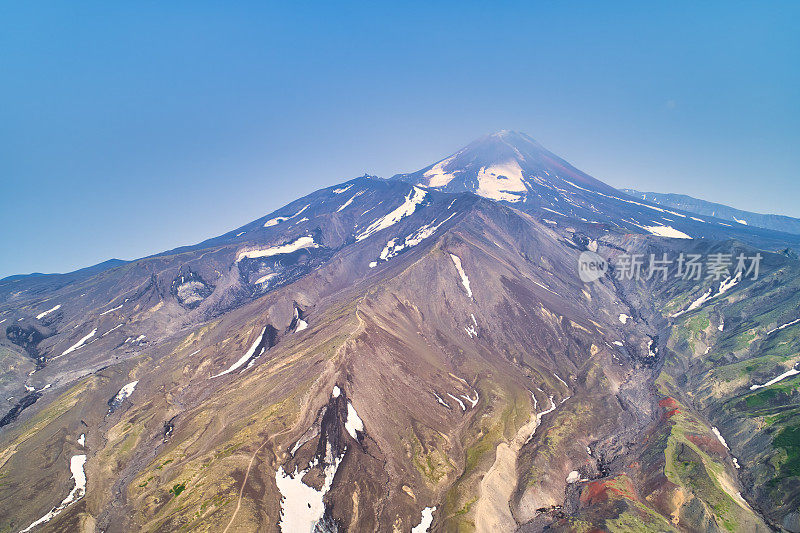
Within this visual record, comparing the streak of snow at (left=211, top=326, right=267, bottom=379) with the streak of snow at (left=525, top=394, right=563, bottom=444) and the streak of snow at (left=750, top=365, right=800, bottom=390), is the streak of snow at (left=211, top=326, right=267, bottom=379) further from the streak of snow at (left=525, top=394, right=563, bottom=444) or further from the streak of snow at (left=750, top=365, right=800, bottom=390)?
the streak of snow at (left=750, top=365, right=800, bottom=390)

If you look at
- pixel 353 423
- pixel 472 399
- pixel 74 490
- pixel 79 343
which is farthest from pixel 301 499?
pixel 79 343

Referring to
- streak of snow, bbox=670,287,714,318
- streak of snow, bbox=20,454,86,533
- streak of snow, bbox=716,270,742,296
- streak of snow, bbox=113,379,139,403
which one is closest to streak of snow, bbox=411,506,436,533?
streak of snow, bbox=20,454,86,533

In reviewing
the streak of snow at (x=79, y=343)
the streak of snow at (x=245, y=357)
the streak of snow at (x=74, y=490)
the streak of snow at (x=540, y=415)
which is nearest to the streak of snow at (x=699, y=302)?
the streak of snow at (x=540, y=415)

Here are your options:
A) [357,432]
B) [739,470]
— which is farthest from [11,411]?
[739,470]

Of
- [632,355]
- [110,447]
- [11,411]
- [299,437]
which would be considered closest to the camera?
[299,437]

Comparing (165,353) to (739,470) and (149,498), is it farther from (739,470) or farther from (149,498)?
(739,470)

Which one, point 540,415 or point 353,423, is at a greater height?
point 353,423

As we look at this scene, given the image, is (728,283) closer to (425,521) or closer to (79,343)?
(425,521)

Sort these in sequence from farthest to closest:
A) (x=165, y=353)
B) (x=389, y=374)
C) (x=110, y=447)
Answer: (x=165, y=353)
(x=389, y=374)
(x=110, y=447)

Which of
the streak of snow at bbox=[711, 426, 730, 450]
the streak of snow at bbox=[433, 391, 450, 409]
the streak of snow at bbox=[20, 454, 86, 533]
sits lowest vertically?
the streak of snow at bbox=[20, 454, 86, 533]
